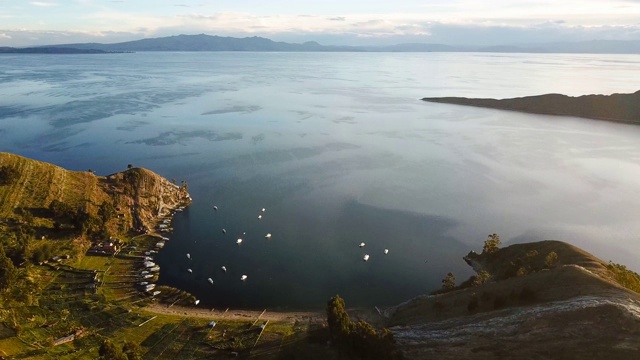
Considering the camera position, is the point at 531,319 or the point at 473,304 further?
the point at 473,304

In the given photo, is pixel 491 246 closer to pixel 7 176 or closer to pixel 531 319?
pixel 531 319

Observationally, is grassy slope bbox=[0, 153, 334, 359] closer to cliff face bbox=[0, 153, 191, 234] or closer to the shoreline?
cliff face bbox=[0, 153, 191, 234]

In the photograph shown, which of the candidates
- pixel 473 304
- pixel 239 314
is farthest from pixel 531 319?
pixel 239 314

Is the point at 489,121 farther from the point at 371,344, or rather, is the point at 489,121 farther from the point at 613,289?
the point at 371,344

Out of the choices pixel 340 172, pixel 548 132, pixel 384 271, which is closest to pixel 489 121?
pixel 548 132

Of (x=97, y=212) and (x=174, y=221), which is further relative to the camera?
(x=174, y=221)

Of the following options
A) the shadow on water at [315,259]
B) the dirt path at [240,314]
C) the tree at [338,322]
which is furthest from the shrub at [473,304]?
the dirt path at [240,314]
